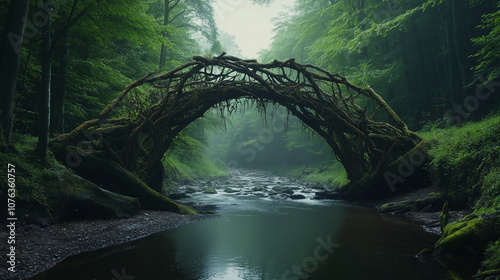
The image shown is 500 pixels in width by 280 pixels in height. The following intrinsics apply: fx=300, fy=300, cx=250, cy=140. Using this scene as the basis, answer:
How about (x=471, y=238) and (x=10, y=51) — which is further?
(x=10, y=51)

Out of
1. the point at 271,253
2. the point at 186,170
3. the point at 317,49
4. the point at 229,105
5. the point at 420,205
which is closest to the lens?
the point at 271,253

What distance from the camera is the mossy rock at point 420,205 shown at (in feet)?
28.6

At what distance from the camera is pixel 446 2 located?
11.7 m

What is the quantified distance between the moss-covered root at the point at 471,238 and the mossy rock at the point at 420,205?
158 inches

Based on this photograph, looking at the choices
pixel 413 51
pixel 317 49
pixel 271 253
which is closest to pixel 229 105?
pixel 271 253

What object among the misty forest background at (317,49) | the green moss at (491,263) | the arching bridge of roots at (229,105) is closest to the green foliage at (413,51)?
the misty forest background at (317,49)

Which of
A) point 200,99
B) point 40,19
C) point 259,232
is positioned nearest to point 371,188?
point 259,232

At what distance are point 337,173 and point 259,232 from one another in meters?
13.3

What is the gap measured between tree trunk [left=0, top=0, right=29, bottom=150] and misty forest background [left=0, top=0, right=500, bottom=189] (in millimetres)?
136

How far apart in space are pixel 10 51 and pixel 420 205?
36.3ft

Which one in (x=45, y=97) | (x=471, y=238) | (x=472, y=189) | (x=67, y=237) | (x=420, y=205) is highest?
(x=45, y=97)

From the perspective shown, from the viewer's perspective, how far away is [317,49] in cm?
1827

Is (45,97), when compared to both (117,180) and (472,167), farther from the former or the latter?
(472,167)

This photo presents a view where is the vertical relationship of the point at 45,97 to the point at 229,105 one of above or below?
below
